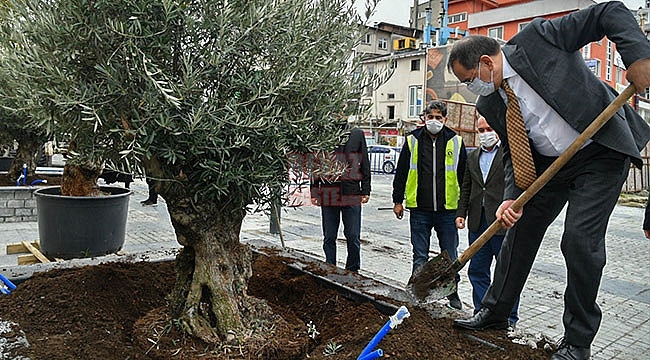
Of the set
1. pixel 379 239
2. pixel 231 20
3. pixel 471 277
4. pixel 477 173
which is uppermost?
pixel 231 20

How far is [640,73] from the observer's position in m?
2.28

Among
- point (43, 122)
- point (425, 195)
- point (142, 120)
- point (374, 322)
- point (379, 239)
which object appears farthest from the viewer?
point (379, 239)

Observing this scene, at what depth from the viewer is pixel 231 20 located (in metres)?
2.29

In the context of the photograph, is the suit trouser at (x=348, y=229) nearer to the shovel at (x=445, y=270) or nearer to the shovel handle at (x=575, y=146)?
the shovel at (x=445, y=270)

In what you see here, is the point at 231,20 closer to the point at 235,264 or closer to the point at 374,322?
the point at 235,264

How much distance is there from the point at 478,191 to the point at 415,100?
34515 millimetres

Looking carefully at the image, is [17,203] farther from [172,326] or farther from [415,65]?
[415,65]

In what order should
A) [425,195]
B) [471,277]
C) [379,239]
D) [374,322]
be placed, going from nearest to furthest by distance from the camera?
[374,322]
[471,277]
[425,195]
[379,239]

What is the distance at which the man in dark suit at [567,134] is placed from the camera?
244 centimetres

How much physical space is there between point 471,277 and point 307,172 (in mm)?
2310

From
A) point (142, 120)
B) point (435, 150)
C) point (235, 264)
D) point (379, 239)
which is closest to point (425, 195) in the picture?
point (435, 150)

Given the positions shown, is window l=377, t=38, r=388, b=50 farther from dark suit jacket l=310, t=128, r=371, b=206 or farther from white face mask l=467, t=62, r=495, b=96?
white face mask l=467, t=62, r=495, b=96

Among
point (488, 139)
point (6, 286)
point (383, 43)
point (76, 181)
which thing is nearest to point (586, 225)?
point (488, 139)

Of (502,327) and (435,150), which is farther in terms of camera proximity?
(435,150)
